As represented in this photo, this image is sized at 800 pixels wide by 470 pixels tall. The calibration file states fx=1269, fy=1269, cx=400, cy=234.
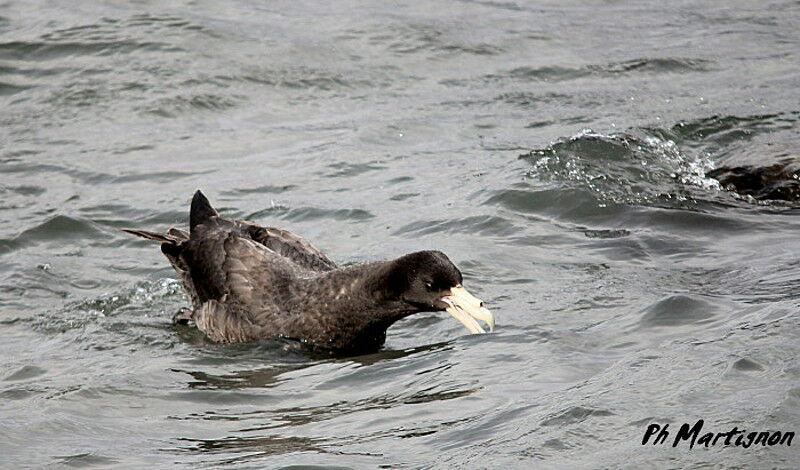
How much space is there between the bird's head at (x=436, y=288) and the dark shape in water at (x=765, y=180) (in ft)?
13.8

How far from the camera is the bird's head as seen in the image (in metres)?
7.58

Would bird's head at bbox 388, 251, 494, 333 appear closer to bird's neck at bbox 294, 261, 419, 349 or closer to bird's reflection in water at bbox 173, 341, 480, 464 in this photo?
bird's neck at bbox 294, 261, 419, 349

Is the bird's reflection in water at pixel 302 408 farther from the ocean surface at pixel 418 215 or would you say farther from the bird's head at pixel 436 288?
the bird's head at pixel 436 288

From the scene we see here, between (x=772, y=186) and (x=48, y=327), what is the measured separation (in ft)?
20.2

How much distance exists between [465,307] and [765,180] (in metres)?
4.65

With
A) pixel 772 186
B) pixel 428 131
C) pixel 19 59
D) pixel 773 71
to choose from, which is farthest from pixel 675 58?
pixel 19 59

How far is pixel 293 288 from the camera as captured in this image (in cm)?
859

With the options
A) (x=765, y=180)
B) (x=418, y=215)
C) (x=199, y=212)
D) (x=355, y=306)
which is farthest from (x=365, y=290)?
(x=765, y=180)

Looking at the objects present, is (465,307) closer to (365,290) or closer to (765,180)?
(365,290)

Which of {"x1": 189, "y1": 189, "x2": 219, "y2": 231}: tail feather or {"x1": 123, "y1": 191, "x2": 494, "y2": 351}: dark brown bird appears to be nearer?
{"x1": 123, "y1": 191, "x2": 494, "y2": 351}: dark brown bird

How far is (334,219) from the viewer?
11469 millimetres

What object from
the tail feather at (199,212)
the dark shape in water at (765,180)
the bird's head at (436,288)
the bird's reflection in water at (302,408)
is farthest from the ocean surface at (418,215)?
the tail feather at (199,212)

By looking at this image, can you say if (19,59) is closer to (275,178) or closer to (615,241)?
(275,178)
